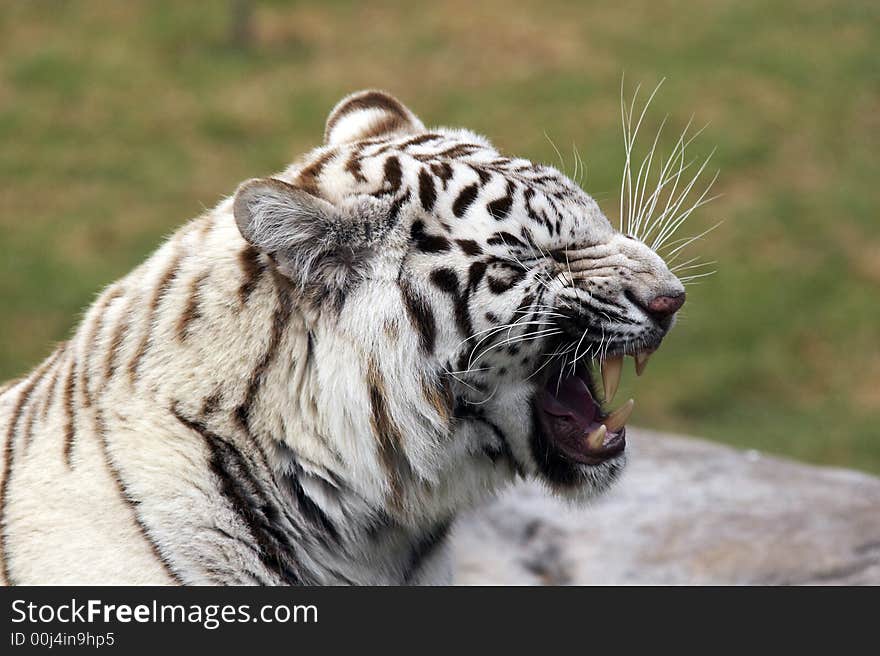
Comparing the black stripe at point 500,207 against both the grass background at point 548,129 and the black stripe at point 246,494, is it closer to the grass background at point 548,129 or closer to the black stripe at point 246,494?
the black stripe at point 246,494

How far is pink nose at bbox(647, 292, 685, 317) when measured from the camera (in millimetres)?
2086

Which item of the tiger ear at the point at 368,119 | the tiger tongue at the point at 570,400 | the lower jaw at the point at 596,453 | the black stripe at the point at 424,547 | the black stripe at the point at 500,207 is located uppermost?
the tiger ear at the point at 368,119

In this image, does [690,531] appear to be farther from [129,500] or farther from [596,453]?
[129,500]

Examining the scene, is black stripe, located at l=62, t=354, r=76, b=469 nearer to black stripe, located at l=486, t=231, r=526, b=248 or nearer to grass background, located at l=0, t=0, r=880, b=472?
black stripe, located at l=486, t=231, r=526, b=248

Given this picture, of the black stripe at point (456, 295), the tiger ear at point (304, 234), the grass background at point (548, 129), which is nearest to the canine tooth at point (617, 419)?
the black stripe at point (456, 295)

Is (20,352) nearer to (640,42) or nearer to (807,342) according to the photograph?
(807,342)

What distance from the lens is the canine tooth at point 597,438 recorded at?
2197 mm

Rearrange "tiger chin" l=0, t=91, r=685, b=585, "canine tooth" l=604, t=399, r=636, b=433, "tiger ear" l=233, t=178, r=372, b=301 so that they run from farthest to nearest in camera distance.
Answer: "canine tooth" l=604, t=399, r=636, b=433, "tiger chin" l=0, t=91, r=685, b=585, "tiger ear" l=233, t=178, r=372, b=301

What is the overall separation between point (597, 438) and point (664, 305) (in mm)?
294

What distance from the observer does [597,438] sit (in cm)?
220

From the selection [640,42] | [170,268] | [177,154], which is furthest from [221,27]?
[170,268]

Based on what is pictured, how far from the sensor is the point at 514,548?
3480mm

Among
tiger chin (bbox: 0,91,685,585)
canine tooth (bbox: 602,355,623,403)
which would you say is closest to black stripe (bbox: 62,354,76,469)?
tiger chin (bbox: 0,91,685,585)
